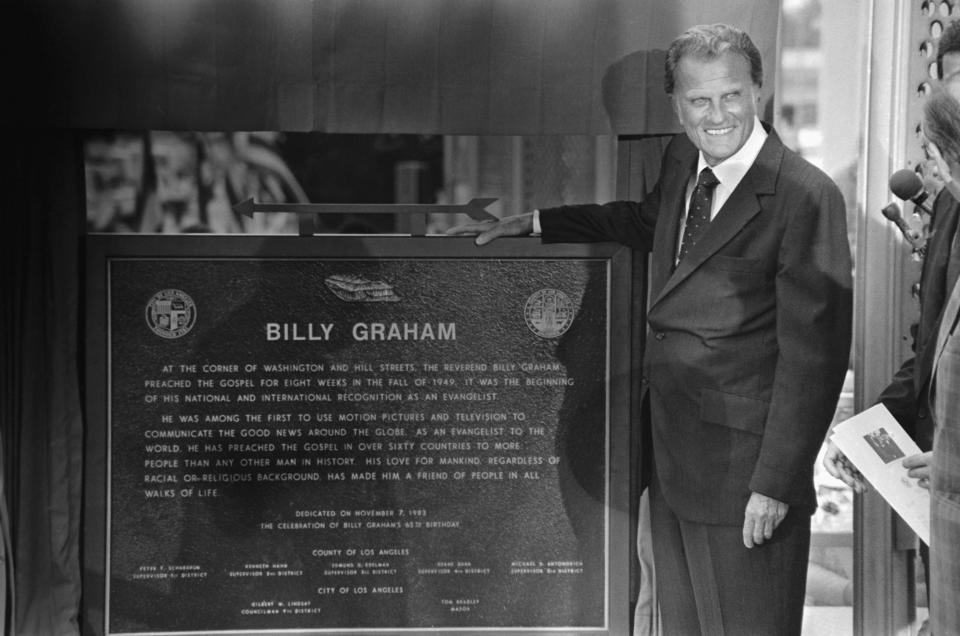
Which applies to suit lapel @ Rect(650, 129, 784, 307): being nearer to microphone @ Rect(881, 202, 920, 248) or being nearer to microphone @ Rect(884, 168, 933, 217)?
microphone @ Rect(884, 168, 933, 217)

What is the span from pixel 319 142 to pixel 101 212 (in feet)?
2.78

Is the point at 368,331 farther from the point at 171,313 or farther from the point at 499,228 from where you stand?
the point at 171,313

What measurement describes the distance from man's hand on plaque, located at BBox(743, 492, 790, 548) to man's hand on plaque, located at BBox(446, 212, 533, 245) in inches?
50.7

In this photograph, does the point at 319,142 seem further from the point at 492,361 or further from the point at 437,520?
the point at 437,520

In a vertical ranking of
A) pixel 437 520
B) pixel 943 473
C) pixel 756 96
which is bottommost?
pixel 437 520

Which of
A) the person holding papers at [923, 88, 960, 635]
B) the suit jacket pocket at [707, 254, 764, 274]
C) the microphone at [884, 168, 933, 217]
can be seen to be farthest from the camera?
the microphone at [884, 168, 933, 217]

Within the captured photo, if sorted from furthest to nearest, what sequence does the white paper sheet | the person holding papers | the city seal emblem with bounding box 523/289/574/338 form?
the city seal emblem with bounding box 523/289/574/338 < the white paper sheet < the person holding papers

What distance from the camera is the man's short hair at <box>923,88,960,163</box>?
2.48m

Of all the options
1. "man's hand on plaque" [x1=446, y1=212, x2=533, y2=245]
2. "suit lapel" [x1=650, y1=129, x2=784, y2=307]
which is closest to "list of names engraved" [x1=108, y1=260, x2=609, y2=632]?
"man's hand on plaque" [x1=446, y1=212, x2=533, y2=245]

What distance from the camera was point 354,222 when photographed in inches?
156

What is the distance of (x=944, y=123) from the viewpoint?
2.49 m

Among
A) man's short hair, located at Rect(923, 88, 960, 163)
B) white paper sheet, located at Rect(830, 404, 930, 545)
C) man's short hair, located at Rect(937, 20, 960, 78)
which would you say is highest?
man's short hair, located at Rect(937, 20, 960, 78)

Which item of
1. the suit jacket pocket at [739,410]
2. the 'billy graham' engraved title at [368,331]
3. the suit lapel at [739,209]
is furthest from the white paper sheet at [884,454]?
the 'billy graham' engraved title at [368,331]

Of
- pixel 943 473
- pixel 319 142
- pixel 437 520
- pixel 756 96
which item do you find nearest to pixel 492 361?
pixel 437 520
